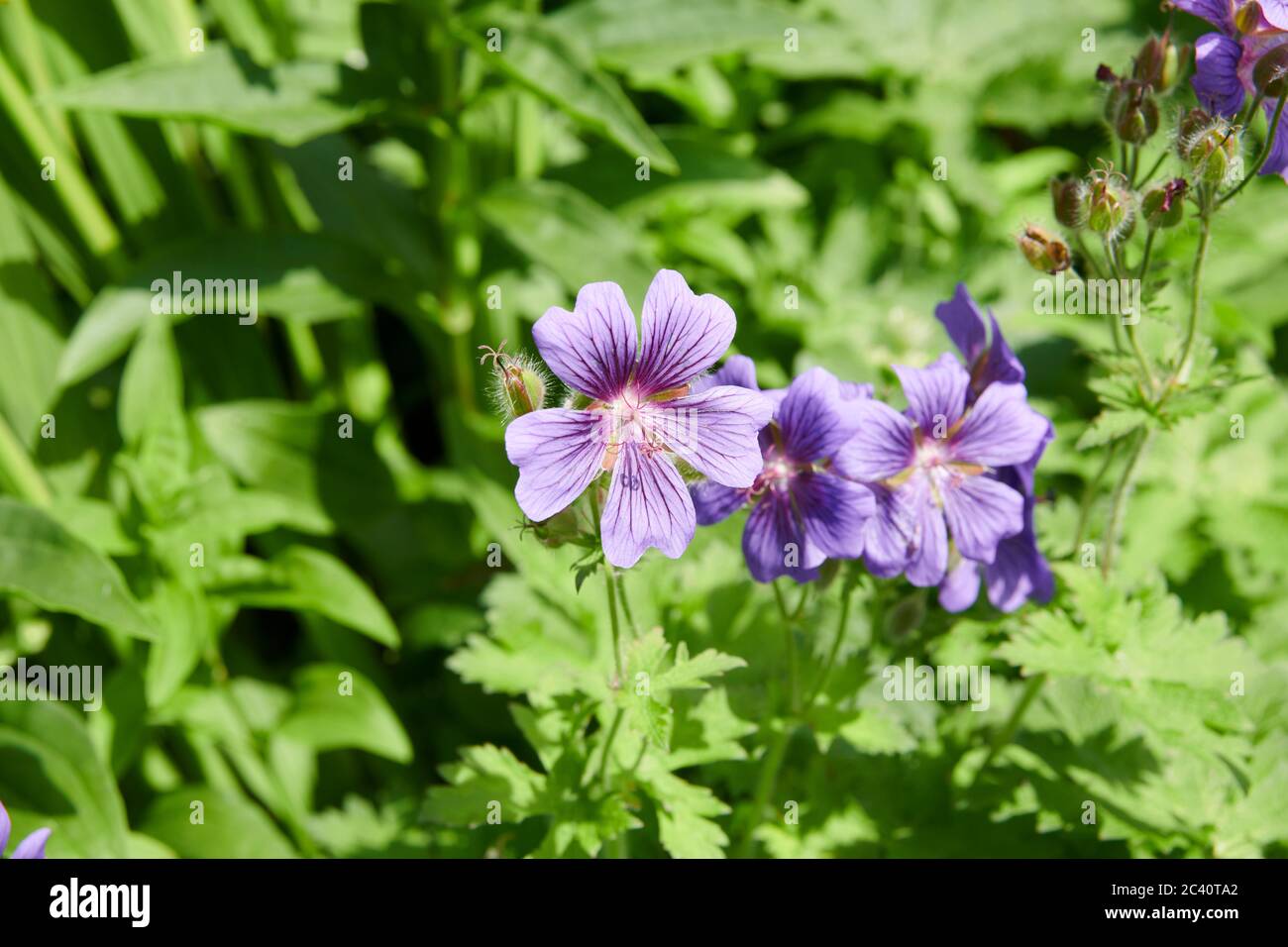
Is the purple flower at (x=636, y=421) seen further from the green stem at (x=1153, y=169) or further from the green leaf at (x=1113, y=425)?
the green stem at (x=1153, y=169)

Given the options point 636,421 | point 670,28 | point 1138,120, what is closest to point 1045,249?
point 1138,120

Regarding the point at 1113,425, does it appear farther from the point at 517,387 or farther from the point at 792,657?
the point at 517,387

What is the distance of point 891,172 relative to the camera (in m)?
3.20

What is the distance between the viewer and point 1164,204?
5.00ft

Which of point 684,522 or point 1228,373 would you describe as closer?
point 684,522

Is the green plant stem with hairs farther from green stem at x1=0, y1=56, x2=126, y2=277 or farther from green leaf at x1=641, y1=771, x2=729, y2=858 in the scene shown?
green stem at x1=0, y1=56, x2=126, y2=277

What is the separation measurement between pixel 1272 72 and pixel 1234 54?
77mm

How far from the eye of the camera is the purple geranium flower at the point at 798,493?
4.84ft

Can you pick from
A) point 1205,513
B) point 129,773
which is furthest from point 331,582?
point 1205,513

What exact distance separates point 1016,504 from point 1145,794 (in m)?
0.67

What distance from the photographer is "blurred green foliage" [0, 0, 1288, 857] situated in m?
1.86

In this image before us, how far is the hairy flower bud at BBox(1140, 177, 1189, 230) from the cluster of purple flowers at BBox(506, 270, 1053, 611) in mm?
242

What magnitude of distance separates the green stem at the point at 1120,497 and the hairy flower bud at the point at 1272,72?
0.49 meters
